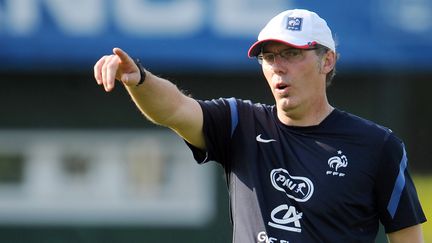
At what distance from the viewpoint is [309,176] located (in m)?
4.27

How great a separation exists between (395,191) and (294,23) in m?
0.84

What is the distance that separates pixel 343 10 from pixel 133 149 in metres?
2.31

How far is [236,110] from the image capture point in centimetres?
446

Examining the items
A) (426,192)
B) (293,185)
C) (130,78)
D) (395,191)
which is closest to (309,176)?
(293,185)

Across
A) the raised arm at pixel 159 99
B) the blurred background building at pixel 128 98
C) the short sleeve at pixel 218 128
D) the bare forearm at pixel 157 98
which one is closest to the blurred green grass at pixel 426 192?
the blurred background building at pixel 128 98

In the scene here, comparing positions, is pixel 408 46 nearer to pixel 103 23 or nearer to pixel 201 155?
pixel 103 23

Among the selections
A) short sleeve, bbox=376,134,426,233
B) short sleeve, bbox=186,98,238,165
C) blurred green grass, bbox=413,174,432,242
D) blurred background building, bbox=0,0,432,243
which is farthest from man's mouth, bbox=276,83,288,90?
blurred green grass, bbox=413,174,432,242

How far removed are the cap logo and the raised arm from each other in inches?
20.6

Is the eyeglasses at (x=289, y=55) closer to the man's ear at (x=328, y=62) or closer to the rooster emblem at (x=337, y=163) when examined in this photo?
the man's ear at (x=328, y=62)

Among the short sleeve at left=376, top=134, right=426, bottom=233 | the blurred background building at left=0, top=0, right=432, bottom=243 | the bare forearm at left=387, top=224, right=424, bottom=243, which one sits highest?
the short sleeve at left=376, top=134, right=426, bottom=233

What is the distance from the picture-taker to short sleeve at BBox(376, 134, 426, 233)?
14.2 feet

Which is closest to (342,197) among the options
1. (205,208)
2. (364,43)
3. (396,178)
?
(396,178)

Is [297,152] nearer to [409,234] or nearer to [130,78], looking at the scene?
[409,234]

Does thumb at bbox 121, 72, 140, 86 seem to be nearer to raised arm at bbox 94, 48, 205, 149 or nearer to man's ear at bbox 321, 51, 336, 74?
raised arm at bbox 94, 48, 205, 149
